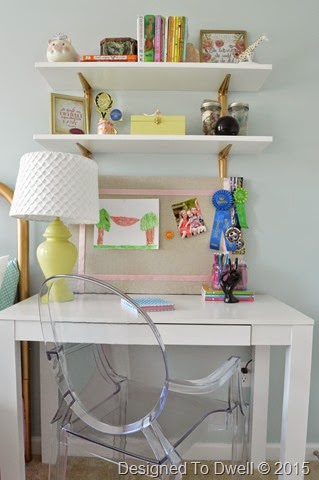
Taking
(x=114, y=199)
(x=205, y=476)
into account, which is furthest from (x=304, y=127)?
(x=205, y=476)

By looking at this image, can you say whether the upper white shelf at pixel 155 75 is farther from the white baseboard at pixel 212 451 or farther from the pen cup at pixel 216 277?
the white baseboard at pixel 212 451

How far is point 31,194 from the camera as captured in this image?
113 centimetres

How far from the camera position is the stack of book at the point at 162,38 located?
1.27 m

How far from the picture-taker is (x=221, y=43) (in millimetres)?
1442

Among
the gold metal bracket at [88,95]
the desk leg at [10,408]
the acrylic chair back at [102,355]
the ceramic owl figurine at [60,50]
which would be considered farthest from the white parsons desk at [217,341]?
the ceramic owl figurine at [60,50]

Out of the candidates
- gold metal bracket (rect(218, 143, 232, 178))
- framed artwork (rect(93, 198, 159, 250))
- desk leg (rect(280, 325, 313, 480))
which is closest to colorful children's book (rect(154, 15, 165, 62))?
gold metal bracket (rect(218, 143, 232, 178))

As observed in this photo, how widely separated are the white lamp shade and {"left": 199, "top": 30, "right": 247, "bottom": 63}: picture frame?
772 millimetres

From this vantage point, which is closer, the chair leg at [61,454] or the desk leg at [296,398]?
the chair leg at [61,454]

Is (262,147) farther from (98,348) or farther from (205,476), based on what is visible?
(205,476)

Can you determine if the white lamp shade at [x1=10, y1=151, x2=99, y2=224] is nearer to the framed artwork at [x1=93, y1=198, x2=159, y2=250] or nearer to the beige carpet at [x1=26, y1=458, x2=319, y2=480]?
the framed artwork at [x1=93, y1=198, x2=159, y2=250]

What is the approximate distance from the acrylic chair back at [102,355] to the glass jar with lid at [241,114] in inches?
36.5

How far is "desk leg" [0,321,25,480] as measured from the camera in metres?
1.11

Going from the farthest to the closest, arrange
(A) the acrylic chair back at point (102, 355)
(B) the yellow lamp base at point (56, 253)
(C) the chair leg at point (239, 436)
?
1. (B) the yellow lamp base at point (56, 253)
2. (C) the chair leg at point (239, 436)
3. (A) the acrylic chair back at point (102, 355)

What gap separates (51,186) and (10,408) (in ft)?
2.53
